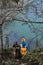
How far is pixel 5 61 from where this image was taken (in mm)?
5035

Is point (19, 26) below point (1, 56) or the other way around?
the other way around

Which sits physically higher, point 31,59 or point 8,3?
point 8,3

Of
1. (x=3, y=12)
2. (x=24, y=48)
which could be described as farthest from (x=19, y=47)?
(x=3, y=12)

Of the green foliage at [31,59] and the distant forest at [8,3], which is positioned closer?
the green foliage at [31,59]

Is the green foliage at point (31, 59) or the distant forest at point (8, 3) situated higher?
the distant forest at point (8, 3)

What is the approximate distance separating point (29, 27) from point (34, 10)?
0.31 meters

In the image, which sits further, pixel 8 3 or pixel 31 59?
pixel 8 3

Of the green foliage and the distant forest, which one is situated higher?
the distant forest

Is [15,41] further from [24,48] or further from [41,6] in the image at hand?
[41,6]

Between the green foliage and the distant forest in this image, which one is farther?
the distant forest

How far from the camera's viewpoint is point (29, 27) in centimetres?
539

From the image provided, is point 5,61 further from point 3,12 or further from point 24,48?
point 3,12

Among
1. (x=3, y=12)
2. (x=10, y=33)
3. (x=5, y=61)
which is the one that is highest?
(x=3, y=12)

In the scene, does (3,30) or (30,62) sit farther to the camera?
(3,30)
